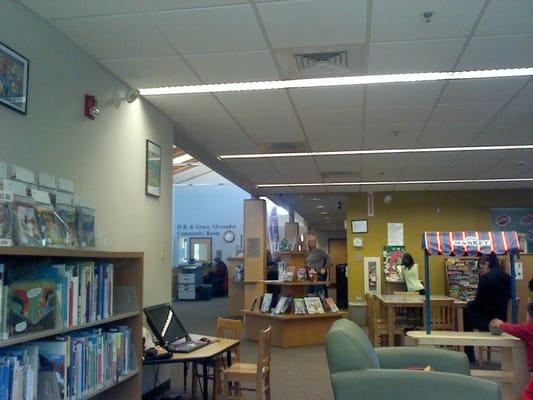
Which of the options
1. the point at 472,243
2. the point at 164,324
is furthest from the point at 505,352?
the point at 164,324

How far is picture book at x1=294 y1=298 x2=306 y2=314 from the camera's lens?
7938mm

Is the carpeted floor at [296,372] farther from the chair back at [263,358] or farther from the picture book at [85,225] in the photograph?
the picture book at [85,225]

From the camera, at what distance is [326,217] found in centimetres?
1805

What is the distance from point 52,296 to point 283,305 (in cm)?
562

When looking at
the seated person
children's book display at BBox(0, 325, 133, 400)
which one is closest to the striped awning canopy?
the seated person

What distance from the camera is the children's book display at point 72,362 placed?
2340mm

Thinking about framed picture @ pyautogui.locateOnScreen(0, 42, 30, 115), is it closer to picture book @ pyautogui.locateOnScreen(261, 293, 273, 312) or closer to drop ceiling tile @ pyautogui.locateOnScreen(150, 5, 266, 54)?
drop ceiling tile @ pyautogui.locateOnScreen(150, 5, 266, 54)

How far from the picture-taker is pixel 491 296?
611 centimetres

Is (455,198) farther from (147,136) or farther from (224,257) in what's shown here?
(224,257)

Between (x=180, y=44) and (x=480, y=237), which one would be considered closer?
(x=180, y=44)

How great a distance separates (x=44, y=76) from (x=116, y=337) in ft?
5.68

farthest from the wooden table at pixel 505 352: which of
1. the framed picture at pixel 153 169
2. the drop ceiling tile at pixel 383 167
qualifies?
the drop ceiling tile at pixel 383 167

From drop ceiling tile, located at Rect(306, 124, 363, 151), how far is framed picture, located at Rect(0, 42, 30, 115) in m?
3.40

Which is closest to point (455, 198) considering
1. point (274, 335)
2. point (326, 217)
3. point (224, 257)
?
point (274, 335)
